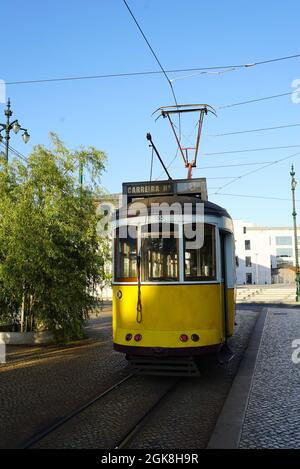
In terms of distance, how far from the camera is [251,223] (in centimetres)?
8738

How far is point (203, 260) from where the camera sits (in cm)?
736

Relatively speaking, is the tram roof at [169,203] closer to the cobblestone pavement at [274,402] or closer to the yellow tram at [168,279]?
the yellow tram at [168,279]

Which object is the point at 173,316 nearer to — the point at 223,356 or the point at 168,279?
the point at 168,279

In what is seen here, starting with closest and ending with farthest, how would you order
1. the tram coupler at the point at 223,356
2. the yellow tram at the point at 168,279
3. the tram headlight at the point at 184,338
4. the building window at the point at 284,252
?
the tram headlight at the point at 184,338 < the yellow tram at the point at 168,279 < the tram coupler at the point at 223,356 < the building window at the point at 284,252

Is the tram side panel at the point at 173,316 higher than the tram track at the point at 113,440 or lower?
higher

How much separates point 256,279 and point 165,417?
77.0 meters

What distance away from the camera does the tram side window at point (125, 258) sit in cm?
750

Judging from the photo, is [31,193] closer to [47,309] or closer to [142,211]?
[47,309]

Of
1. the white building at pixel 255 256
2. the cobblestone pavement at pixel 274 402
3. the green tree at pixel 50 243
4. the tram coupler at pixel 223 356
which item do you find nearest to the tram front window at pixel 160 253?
the tram coupler at pixel 223 356

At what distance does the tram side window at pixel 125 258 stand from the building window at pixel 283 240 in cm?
8527

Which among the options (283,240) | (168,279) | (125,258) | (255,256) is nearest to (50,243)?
(125,258)

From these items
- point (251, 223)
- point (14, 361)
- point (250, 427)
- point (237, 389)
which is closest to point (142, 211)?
point (237, 389)

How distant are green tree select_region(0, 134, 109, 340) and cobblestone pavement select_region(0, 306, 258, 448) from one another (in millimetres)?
1394

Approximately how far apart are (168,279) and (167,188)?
2.03 meters
